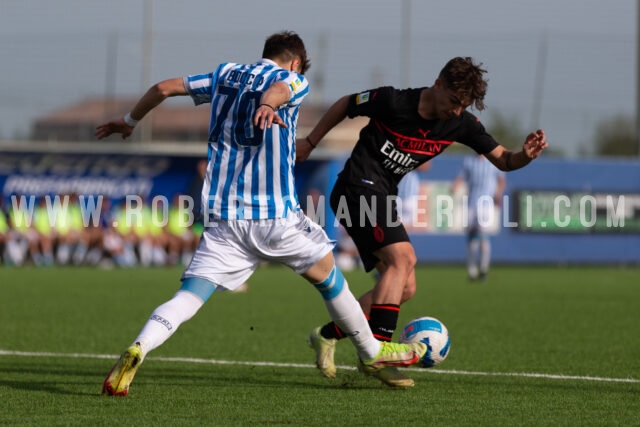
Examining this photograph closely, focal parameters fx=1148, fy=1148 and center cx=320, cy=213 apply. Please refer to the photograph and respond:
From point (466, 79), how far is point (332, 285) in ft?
4.87

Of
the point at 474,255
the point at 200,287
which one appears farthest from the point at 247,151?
the point at 474,255

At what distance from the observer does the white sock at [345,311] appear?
6.42 meters

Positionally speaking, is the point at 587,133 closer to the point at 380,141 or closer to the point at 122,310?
the point at 122,310

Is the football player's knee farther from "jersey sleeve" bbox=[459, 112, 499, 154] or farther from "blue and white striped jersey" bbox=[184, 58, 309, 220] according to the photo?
"blue and white striped jersey" bbox=[184, 58, 309, 220]

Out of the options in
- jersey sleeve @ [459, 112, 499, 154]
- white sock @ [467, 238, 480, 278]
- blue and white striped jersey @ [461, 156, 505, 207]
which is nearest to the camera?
jersey sleeve @ [459, 112, 499, 154]

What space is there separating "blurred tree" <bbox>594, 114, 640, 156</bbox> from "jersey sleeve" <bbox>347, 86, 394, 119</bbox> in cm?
2525

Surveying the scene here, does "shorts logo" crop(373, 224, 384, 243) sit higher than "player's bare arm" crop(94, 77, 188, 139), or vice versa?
"player's bare arm" crop(94, 77, 188, 139)

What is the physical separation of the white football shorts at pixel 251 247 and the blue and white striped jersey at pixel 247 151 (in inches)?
2.6

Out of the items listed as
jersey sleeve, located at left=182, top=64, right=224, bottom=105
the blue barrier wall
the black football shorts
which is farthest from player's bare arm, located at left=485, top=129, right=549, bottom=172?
the blue barrier wall

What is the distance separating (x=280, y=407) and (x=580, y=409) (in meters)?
1.57

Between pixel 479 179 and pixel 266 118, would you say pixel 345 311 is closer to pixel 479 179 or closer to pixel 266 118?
pixel 266 118

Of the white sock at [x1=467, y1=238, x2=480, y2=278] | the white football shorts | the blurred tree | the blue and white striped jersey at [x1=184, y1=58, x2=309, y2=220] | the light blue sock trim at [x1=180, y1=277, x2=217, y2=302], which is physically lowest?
the white sock at [x1=467, y1=238, x2=480, y2=278]

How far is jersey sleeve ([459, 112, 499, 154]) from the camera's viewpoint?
7.27m

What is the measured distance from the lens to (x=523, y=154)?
7.18 metres
